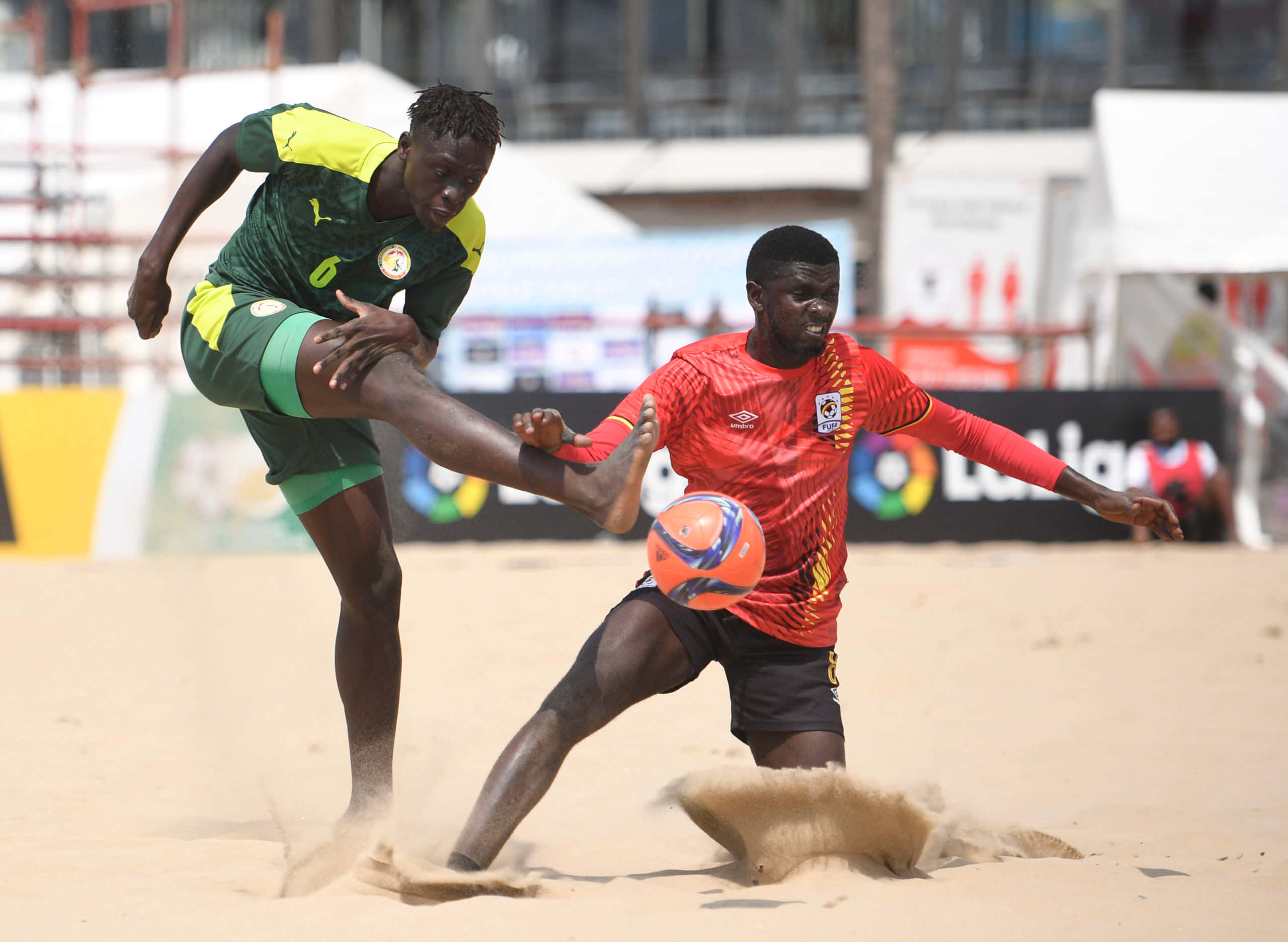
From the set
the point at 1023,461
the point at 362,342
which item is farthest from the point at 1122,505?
the point at 362,342

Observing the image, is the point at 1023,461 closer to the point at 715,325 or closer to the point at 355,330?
the point at 355,330

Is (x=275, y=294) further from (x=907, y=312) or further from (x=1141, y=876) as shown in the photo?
(x=907, y=312)

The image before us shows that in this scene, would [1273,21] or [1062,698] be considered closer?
[1062,698]

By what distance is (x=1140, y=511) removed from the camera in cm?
357

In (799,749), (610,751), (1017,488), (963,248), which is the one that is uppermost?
(963,248)

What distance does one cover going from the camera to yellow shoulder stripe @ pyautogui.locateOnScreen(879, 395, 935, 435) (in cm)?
364

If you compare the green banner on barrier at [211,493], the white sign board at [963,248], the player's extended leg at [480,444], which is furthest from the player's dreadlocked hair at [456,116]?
the white sign board at [963,248]

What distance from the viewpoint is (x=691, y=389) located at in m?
3.40

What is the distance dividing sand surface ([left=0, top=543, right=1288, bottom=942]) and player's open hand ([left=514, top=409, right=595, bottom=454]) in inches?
39.3

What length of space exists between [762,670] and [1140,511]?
3.44 feet

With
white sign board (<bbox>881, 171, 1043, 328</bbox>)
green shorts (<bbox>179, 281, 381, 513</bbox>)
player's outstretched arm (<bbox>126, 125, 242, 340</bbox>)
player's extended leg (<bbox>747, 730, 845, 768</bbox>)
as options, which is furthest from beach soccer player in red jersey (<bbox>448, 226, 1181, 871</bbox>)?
white sign board (<bbox>881, 171, 1043, 328</bbox>)

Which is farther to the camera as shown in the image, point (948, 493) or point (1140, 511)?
point (948, 493)

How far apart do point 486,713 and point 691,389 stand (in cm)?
272

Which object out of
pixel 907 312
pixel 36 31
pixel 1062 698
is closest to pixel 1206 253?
pixel 907 312
